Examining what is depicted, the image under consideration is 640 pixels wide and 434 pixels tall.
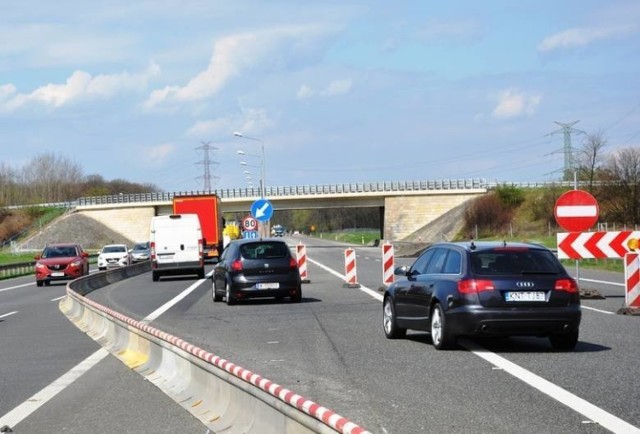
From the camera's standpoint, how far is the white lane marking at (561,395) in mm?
8227

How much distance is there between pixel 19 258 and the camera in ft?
269

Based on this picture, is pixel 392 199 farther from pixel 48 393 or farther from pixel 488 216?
pixel 48 393

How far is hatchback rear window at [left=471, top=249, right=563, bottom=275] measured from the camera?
13383mm

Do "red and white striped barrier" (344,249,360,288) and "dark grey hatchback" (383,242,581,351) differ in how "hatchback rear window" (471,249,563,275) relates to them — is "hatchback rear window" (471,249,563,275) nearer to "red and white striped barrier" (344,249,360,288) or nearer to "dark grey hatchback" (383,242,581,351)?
"dark grey hatchback" (383,242,581,351)

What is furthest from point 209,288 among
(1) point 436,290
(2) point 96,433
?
(2) point 96,433

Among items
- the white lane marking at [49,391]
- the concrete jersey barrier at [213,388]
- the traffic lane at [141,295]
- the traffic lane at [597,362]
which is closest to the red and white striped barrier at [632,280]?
the traffic lane at [597,362]

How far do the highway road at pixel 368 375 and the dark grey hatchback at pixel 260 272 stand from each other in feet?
8.67

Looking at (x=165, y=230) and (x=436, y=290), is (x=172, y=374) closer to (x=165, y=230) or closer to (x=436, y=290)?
(x=436, y=290)

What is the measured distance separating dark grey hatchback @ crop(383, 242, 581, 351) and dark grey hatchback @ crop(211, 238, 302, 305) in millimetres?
9966

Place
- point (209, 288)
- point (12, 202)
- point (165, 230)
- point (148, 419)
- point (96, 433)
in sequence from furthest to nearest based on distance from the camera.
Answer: point (12, 202) < point (165, 230) < point (209, 288) < point (148, 419) < point (96, 433)

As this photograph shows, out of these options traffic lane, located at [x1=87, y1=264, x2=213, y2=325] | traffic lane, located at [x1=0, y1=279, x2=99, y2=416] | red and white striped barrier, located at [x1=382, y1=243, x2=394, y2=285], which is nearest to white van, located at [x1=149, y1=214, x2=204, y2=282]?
traffic lane, located at [x1=87, y1=264, x2=213, y2=325]

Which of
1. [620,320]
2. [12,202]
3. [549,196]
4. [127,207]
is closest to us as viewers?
[620,320]

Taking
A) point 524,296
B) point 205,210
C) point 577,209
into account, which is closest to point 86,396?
point 524,296

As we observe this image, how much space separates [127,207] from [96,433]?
110m
